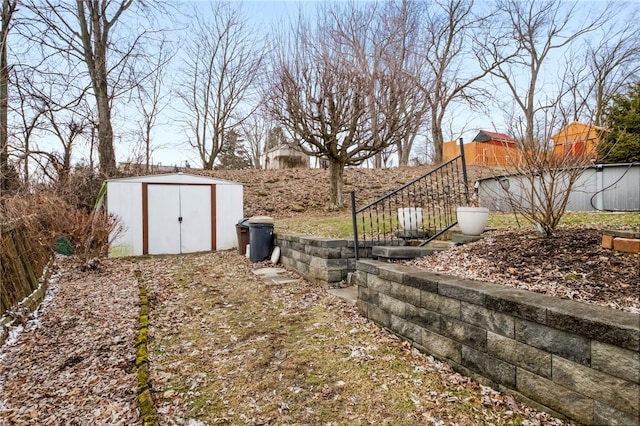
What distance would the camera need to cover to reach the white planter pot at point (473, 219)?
3838 millimetres

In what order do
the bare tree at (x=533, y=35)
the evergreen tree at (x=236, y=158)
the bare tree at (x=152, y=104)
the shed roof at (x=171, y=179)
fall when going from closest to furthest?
the shed roof at (x=171, y=179) < the bare tree at (x=152, y=104) < the bare tree at (x=533, y=35) < the evergreen tree at (x=236, y=158)

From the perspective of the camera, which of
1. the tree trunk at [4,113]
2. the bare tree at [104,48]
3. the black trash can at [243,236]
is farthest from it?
the bare tree at [104,48]

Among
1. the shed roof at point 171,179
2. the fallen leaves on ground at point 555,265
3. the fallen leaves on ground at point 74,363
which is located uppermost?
the shed roof at point 171,179

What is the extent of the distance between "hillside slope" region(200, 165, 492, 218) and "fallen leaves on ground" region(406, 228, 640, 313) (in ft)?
23.0

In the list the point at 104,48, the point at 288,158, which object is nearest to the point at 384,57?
the point at 104,48

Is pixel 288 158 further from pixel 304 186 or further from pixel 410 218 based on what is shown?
pixel 410 218

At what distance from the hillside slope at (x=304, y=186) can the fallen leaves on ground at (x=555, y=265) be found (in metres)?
7.01

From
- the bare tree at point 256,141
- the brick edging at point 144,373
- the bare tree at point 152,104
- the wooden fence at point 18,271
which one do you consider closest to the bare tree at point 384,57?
the brick edging at point 144,373

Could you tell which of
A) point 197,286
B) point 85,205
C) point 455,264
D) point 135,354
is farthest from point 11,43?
point 455,264

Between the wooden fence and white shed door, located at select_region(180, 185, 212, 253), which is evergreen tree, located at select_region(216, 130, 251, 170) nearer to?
white shed door, located at select_region(180, 185, 212, 253)

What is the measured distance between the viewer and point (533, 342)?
1.90 meters

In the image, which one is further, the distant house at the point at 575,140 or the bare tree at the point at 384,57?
the bare tree at the point at 384,57

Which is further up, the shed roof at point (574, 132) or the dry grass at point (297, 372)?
the shed roof at point (574, 132)

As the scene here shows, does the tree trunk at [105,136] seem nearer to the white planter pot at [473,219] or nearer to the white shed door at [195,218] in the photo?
the white shed door at [195,218]
